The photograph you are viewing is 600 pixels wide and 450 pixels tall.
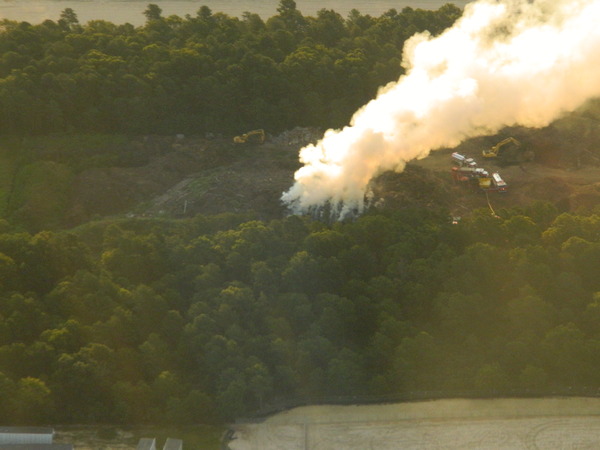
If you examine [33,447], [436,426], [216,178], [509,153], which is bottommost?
[33,447]

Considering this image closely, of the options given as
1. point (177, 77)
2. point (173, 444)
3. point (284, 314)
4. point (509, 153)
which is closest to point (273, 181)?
point (177, 77)

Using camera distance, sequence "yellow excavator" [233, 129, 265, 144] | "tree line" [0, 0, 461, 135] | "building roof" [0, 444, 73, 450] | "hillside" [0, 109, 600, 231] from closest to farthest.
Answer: "building roof" [0, 444, 73, 450], "hillside" [0, 109, 600, 231], "tree line" [0, 0, 461, 135], "yellow excavator" [233, 129, 265, 144]

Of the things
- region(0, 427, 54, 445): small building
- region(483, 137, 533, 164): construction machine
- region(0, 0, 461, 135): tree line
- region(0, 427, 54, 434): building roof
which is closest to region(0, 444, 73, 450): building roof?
region(0, 427, 54, 445): small building

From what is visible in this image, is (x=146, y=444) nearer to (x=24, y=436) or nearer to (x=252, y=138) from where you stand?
(x=24, y=436)

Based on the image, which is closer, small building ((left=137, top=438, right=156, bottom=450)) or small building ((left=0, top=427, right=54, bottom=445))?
small building ((left=137, top=438, right=156, bottom=450))

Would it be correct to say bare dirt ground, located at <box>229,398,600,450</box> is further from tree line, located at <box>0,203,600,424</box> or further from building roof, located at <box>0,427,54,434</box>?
building roof, located at <box>0,427,54,434</box>

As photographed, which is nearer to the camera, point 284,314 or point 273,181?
point 284,314
